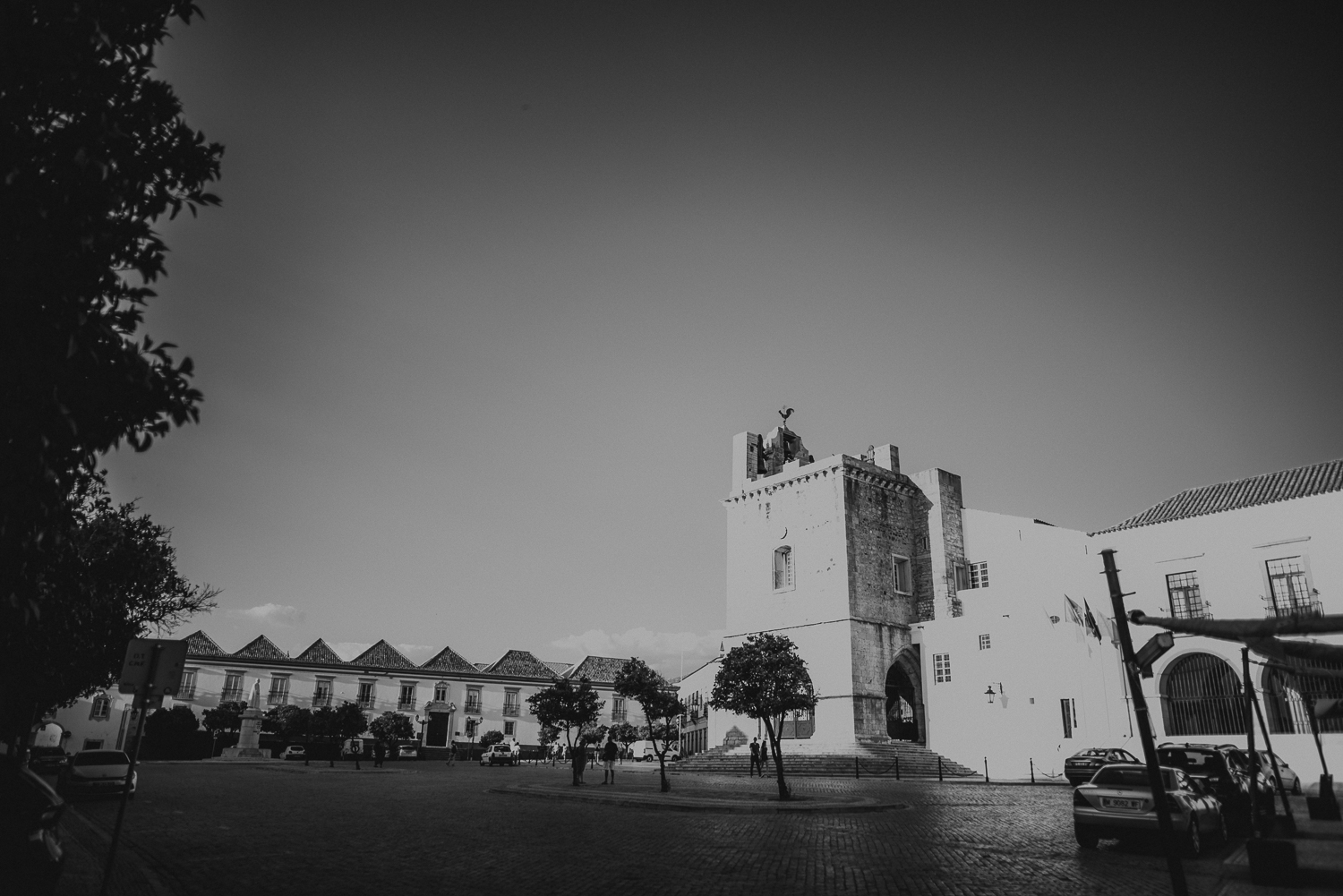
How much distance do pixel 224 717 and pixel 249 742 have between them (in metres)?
5.99

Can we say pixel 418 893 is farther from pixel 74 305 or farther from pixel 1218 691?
pixel 1218 691

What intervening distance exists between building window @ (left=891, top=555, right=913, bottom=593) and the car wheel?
2851 cm

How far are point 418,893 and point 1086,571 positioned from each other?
2942 centimetres

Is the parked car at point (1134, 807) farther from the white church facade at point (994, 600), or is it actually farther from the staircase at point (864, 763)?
the staircase at point (864, 763)

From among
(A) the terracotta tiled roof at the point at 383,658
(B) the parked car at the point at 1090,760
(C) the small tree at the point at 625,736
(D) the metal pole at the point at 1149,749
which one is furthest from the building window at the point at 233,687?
(D) the metal pole at the point at 1149,749

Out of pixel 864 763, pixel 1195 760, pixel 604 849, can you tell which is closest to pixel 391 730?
pixel 864 763

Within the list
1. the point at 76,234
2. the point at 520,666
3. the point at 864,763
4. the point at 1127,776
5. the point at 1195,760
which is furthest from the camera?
the point at 520,666

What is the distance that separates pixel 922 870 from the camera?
10305 millimetres

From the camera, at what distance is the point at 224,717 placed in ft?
174

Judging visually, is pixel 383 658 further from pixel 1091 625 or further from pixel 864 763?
pixel 1091 625

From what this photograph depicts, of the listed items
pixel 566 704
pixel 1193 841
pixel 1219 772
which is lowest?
pixel 1193 841

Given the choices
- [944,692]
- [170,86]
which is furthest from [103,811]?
[944,692]

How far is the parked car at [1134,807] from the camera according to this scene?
12.0 meters

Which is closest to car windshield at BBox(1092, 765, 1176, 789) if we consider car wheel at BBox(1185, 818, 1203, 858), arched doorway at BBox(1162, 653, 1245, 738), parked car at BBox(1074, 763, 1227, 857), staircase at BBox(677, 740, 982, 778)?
parked car at BBox(1074, 763, 1227, 857)
